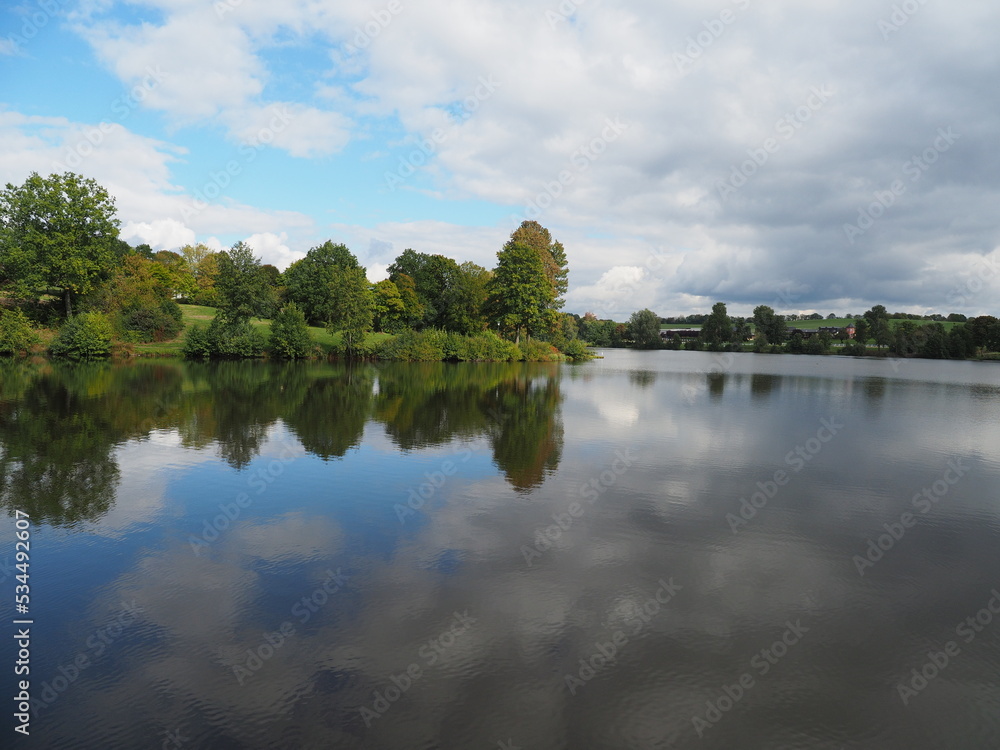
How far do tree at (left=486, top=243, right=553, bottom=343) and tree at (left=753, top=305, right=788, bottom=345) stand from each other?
292 feet

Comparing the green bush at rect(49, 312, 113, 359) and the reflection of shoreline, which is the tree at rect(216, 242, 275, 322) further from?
the reflection of shoreline

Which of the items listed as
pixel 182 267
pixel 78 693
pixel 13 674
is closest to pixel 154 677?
pixel 78 693

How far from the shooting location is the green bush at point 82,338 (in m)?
45.8

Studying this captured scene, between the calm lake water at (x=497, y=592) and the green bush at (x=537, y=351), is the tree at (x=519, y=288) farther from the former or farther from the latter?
the calm lake water at (x=497, y=592)

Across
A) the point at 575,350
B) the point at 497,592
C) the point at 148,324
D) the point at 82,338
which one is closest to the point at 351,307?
the point at 148,324

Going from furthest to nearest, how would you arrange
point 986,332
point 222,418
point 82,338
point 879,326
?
1. point 879,326
2. point 986,332
3. point 82,338
4. point 222,418

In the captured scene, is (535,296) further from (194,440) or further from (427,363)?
(194,440)

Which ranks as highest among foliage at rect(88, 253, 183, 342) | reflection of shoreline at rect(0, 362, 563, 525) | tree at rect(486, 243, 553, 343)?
tree at rect(486, 243, 553, 343)

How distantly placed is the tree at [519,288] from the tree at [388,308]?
45.8 feet

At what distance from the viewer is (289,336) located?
Answer: 52.8 meters

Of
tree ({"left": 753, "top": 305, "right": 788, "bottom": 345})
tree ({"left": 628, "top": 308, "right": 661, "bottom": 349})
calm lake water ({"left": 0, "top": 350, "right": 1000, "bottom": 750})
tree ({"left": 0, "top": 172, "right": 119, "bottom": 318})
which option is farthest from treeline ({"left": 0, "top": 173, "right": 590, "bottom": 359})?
tree ({"left": 753, "top": 305, "right": 788, "bottom": 345})

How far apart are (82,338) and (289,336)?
1608 centimetres

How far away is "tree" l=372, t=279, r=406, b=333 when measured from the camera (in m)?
68.0

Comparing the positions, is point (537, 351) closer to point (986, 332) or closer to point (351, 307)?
point (351, 307)
